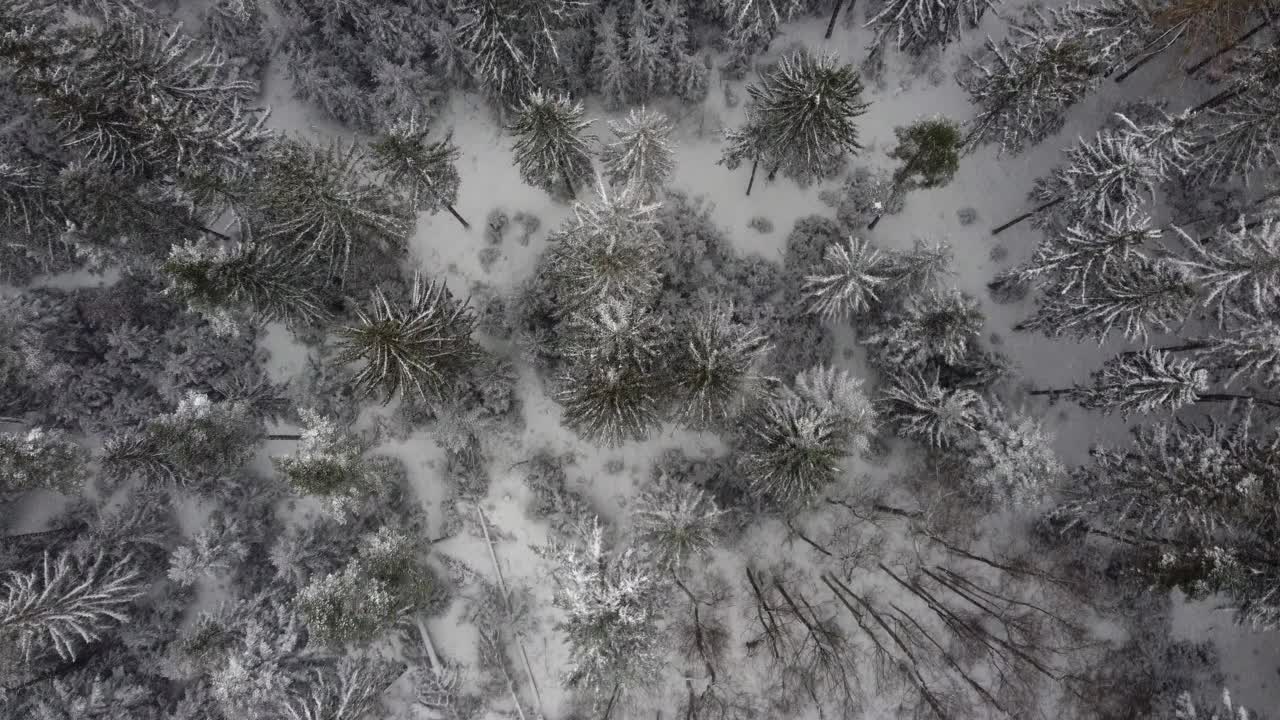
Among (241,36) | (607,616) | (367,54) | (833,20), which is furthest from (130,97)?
(833,20)

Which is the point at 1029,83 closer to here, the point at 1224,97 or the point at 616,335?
the point at 1224,97

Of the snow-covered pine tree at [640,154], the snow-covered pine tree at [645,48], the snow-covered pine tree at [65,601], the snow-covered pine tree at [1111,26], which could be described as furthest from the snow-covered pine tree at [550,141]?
the snow-covered pine tree at [65,601]

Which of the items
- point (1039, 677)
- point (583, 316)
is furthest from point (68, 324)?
point (1039, 677)

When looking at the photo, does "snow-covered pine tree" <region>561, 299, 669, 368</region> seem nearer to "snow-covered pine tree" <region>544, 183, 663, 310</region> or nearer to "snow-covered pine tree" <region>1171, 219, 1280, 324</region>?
"snow-covered pine tree" <region>544, 183, 663, 310</region>

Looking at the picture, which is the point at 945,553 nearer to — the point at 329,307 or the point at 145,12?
the point at 329,307

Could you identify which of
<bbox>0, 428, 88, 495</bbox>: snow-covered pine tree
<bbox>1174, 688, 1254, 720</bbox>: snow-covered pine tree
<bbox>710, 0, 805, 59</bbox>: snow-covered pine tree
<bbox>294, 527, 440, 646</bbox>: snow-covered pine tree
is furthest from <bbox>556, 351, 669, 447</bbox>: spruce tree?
<bbox>1174, 688, 1254, 720</bbox>: snow-covered pine tree
